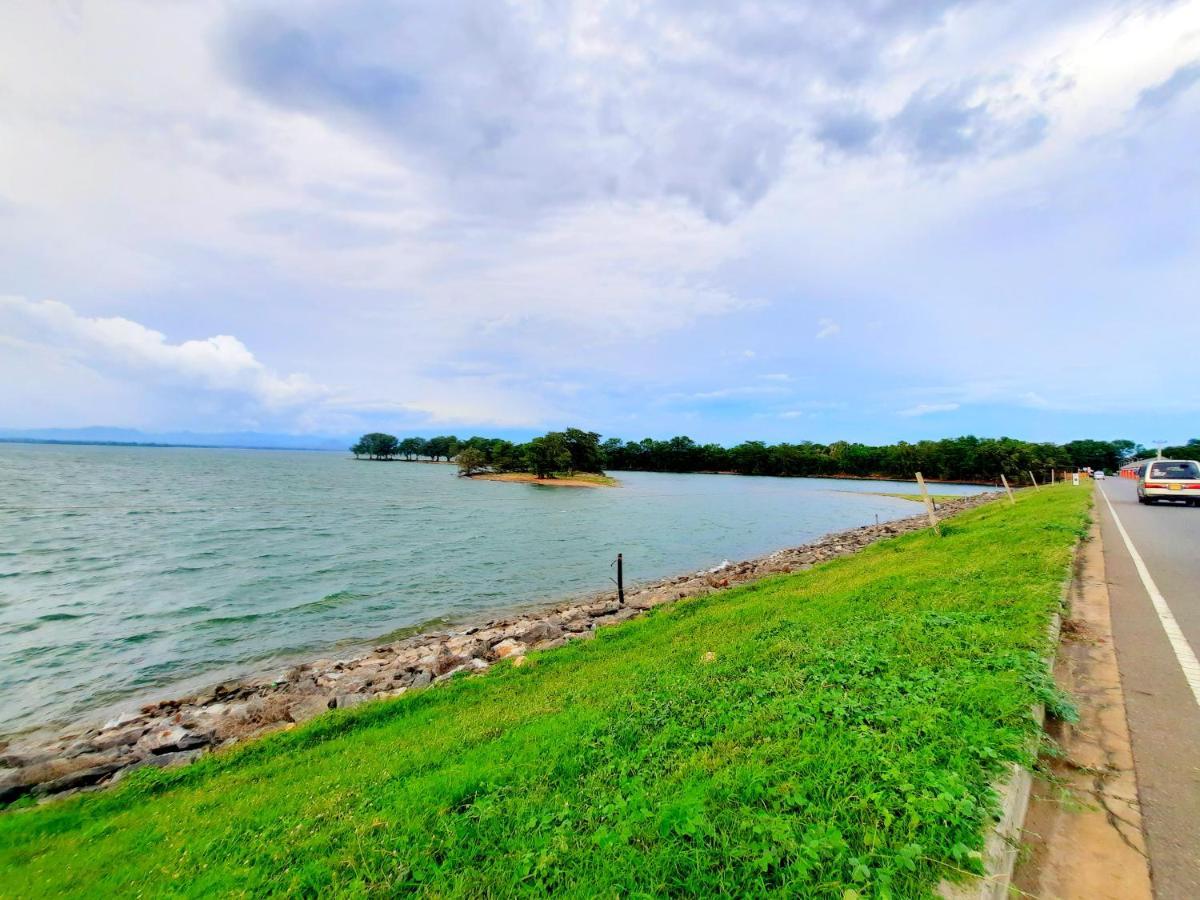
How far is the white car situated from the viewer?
2056 centimetres

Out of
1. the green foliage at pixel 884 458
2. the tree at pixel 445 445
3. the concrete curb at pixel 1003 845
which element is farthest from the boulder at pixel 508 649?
the tree at pixel 445 445

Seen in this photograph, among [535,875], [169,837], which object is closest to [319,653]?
[169,837]

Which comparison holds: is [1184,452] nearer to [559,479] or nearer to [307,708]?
[559,479]

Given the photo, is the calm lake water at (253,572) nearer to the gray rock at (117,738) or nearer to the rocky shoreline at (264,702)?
the rocky shoreline at (264,702)

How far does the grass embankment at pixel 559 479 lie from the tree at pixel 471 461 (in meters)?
2.22

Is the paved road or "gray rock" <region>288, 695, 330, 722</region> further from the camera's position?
Result: "gray rock" <region>288, 695, 330, 722</region>

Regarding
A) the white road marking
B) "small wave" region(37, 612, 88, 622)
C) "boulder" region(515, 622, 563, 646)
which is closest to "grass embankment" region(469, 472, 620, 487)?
"small wave" region(37, 612, 88, 622)

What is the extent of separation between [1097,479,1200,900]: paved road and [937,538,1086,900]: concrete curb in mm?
572

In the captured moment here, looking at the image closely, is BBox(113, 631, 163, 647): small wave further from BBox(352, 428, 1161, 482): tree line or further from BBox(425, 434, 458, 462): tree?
BBox(425, 434, 458, 462): tree

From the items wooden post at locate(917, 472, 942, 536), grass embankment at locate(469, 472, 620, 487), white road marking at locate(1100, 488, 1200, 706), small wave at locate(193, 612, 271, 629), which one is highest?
wooden post at locate(917, 472, 942, 536)

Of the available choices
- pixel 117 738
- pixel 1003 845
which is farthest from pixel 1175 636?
pixel 117 738

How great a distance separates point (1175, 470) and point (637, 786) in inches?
1183

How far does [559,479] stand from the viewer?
103000mm

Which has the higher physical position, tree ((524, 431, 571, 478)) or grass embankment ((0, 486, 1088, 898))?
tree ((524, 431, 571, 478))
